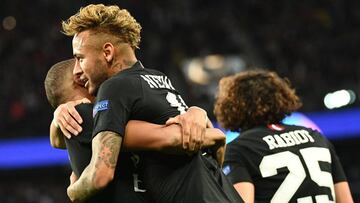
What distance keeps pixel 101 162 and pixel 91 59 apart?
0.55 metres

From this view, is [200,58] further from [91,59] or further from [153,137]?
[153,137]

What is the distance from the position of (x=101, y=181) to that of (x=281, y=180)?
4.30 feet

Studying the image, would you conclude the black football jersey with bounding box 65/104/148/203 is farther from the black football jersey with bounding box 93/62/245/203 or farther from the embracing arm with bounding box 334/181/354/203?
the embracing arm with bounding box 334/181/354/203

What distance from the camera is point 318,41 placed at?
1412 cm

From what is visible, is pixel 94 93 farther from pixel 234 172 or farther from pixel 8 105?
pixel 8 105

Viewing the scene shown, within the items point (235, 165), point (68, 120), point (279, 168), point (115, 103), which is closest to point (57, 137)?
point (68, 120)

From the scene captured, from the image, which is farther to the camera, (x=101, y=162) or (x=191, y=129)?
(x=191, y=129)

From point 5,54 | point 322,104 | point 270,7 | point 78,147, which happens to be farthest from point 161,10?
point 78,147

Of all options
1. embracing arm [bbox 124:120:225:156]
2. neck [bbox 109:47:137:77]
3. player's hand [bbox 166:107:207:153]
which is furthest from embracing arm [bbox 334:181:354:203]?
neck [bbox 109:47:137:77]

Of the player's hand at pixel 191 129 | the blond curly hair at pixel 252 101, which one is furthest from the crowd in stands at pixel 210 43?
the player's hand at pixel 191 129

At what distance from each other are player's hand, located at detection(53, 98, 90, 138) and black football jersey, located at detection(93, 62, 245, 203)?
0.20 metres

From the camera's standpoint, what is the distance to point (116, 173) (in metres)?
3.04

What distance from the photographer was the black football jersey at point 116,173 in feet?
9.93

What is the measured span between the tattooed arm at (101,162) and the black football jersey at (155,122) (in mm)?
40
